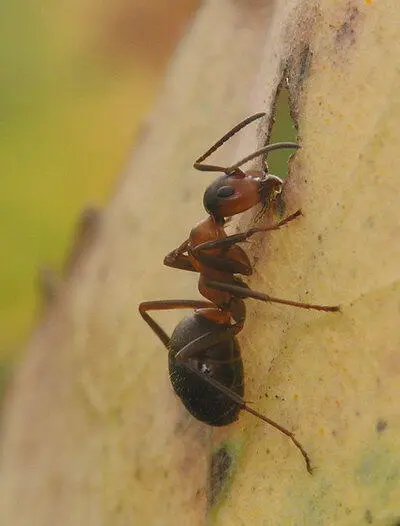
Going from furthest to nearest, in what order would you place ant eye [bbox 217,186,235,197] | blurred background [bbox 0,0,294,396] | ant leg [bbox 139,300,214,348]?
1. blurred background [bbox 0,0,294,396]
2. ant leg [bbox 139,300,214,348]
3. ant eye [bbox 217,186,235,197]

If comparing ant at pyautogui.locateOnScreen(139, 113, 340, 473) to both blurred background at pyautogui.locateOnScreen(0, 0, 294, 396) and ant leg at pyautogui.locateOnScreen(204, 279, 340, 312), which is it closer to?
ant leg at pyautogui.locateOnScreen(204, 279, 340, 312)

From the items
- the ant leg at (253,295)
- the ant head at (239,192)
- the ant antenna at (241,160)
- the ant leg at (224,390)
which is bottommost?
the ant leg at (224,390)

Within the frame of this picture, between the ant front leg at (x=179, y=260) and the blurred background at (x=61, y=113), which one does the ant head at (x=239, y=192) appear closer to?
the ant front leg at (x=179, y=260)

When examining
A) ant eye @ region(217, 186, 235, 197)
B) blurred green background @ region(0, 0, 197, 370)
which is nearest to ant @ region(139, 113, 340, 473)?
ant eye @ region(217, 186, 235, 197)

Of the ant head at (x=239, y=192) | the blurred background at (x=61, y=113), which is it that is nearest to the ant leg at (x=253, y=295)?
the ant head at (x=239, y=192)

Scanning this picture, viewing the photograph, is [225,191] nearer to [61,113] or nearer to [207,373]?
[207,373]

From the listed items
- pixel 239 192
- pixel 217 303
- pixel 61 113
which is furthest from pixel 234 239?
pixel 61 113

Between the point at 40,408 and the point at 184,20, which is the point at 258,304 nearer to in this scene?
the point at 40,408

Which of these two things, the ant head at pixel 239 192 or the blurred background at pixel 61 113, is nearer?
the ant head at pixel 239 192

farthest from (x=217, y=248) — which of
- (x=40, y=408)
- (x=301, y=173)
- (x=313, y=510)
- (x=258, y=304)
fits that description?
(x=40, y=408)
